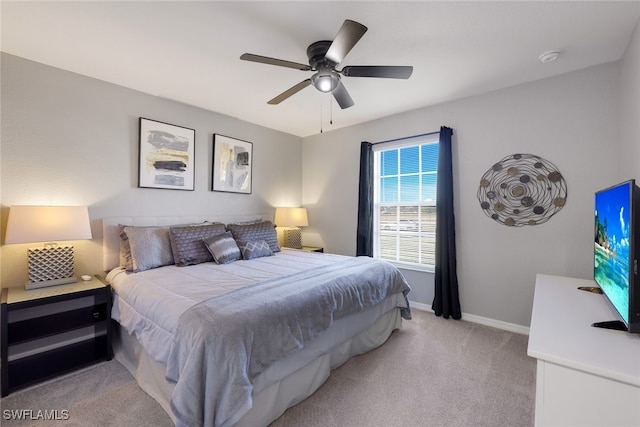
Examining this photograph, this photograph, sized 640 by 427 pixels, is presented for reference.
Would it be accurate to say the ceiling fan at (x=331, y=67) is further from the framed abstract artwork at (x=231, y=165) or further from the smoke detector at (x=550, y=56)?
the framed abstract artwork at (x=231, y=165)

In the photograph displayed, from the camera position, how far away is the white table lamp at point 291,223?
429cm

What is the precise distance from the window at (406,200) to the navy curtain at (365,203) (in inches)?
5.3

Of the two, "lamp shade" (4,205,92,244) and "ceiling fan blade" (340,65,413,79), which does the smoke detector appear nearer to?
"ceiling fan blade" (340,65,413,79)

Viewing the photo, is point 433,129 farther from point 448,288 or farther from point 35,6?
point 35,6

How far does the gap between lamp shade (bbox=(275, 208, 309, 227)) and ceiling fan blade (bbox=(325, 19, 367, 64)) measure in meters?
2.72

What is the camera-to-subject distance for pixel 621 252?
124 cm

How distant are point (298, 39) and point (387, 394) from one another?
269 centimetres

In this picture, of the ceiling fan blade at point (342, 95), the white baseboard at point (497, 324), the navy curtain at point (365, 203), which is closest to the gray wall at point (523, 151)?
the white baseboard at point (497, 324)

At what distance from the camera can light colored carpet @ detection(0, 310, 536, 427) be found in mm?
1701

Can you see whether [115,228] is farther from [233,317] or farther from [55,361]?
[233,317]

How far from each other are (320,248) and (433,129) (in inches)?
92.5

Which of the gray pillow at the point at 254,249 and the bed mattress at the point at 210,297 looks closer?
the bed mattress at the point at 210,297

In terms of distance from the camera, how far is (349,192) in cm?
425

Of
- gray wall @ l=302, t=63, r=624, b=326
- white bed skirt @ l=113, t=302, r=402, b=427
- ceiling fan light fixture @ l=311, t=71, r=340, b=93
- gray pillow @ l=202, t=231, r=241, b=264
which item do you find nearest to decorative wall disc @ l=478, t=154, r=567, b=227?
gray wall @ l=302, t=63, r=624, b=326
